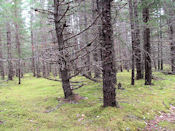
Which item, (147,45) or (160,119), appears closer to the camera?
(160,119)

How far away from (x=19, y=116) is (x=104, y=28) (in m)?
3.98

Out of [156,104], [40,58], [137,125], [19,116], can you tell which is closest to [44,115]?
[19,116]

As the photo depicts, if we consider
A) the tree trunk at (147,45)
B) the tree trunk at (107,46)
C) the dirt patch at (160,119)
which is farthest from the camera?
the tree trunk at (147,45)

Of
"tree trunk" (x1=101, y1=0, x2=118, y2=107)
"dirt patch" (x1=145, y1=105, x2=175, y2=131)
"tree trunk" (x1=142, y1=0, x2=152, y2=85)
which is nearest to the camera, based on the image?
"dirt patch" (x1=145, y1=105, x2=175, y2=131)

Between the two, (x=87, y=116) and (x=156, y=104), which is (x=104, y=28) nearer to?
(x=87, y=116)

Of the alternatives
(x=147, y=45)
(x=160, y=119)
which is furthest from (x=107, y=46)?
(x=147, y=45)

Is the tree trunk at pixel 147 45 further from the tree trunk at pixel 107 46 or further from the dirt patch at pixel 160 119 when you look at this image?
the tree trunk at pixel 107 46

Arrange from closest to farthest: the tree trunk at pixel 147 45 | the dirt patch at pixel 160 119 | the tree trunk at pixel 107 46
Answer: the dirt patch at pixel 160 119
the tree trunk at pixel 107 46
the tree trunk at pixel 147 45

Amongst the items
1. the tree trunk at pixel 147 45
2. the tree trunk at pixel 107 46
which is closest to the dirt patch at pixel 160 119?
the tree trunk at pixel 107 46

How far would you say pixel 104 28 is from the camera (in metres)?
4.19

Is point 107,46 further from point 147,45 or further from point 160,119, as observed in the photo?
point 147,45

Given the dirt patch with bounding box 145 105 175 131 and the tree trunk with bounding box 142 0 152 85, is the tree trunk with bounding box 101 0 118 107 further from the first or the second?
the tree trunk with bounding box 142 0 152 85

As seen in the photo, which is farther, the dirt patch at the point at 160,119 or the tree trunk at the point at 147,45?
the tree trunk at the point at 147,45

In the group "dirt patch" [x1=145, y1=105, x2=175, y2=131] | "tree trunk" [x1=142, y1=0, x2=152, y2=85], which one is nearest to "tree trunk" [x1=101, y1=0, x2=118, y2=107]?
"dirt patch" [x1=145, y1=105, x2=175, y2=131]
